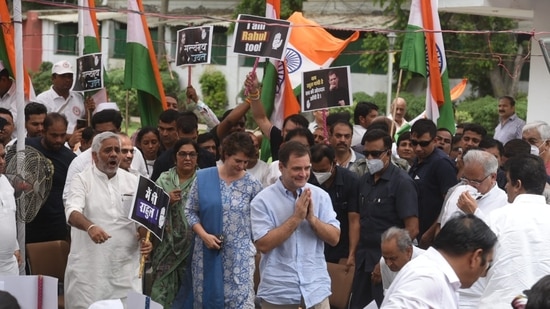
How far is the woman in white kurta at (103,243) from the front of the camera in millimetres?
8359

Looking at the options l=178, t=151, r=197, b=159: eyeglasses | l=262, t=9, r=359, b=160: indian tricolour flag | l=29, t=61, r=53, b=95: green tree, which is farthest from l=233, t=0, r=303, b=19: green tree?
l=178, t=151, r=197, b=159: eyeglasses

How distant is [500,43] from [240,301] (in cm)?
2277

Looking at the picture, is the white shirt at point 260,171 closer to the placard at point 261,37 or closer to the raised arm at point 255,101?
the raised arm at point 255,101

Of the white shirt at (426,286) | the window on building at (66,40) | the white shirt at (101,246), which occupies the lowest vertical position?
the window on building at (66,40)

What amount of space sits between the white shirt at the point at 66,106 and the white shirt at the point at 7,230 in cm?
459

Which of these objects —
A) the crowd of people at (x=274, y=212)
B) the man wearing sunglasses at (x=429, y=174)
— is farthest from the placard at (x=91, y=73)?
the man wearing sunglasses at (x=429, y=174)

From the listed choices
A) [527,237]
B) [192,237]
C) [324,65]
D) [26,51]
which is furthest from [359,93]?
[527,237]

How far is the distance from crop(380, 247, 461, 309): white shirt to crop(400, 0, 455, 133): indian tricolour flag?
733 centimetres

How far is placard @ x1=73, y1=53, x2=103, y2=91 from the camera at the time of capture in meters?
12.7

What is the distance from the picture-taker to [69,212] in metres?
8.20

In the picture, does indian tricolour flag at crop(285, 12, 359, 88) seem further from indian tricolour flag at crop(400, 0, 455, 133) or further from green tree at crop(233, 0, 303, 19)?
green tree at crop(233, 0, 303, 19)

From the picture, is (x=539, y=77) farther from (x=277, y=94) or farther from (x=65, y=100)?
(x=65, y=100)

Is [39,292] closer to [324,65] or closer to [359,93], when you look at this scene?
[324,65]

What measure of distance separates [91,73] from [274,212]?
569 cm
